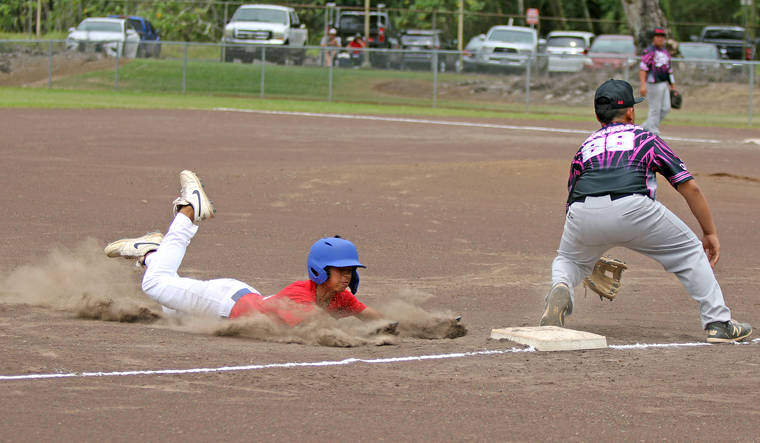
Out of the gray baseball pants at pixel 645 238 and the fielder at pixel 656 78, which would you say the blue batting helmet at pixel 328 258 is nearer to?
the gray baseball pants at pixel 645 238

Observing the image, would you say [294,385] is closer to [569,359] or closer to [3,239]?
[569,359]

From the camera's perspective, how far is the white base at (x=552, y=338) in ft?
19.6

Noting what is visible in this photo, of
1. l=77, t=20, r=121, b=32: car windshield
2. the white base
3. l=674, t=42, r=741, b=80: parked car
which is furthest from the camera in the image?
l=77, t=20, r=121, b=32: car windshield

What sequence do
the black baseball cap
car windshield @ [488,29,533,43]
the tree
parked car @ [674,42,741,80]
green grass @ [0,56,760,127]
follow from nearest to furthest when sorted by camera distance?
the black baseball cap
parked car @ [674,42,741,80]
green grass @ [0,56,760,127]
the tree
car windshield @ [488,29,533,43]

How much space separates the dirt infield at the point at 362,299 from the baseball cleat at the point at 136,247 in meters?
0.31

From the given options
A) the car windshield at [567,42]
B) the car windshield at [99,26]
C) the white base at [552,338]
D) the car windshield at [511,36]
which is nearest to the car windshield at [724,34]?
the car windshield at [567,42]

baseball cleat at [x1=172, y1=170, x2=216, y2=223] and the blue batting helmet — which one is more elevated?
baseball cleat at [x1=172, y1=170, x2=216, y2=223]

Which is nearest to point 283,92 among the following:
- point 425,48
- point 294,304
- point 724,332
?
point 425,48

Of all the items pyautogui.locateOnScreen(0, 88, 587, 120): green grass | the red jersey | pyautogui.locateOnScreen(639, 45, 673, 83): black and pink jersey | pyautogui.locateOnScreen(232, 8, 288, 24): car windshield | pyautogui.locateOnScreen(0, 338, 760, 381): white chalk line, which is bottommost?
pyautogui.locateOnScreen(0, 338, 760, 381): white chalk line

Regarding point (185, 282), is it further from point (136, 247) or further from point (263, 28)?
point (263, 28)

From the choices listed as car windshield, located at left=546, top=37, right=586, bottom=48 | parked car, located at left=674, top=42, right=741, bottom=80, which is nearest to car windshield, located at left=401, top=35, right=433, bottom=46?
car windshield, located at left=546, top=37, right=586, bottom=48

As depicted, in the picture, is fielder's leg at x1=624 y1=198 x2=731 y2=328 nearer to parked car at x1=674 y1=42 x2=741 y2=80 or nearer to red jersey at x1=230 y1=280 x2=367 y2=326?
red jersey at x1=230 y1=280 x2=367 y2=326

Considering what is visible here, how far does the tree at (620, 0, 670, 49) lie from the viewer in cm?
3259

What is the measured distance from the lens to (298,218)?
11398mm
